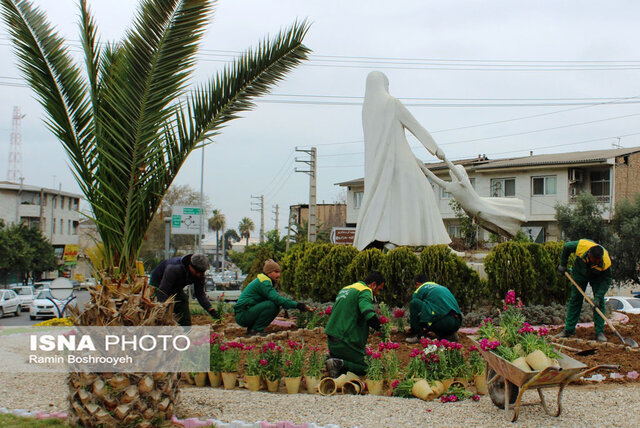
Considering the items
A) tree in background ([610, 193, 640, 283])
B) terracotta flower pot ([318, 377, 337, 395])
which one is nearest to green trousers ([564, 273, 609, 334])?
terracotta flower pot ([318, 377, 337, 395])

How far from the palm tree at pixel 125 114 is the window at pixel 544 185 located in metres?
34.7

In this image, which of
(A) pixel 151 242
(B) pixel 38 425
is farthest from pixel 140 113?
(A) pixel 151 242

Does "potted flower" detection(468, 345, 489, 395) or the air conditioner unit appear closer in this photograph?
"potted flower" detection(468, 345, 489, 395)

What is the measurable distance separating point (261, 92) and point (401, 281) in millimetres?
6487

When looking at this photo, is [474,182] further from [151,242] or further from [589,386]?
[589,386]

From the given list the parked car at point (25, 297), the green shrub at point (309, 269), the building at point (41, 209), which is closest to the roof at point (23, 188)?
the building at point (41, 209)

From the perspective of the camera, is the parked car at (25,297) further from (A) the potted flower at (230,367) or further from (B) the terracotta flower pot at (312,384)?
(B) the terracotta flower pot at (312,384)

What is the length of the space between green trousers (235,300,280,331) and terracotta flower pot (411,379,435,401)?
3.52 meters

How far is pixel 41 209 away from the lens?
5503cm

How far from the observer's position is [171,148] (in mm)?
5605

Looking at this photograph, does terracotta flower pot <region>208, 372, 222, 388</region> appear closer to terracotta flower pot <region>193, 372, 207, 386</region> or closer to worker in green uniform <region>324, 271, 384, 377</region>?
terracotta flower pot <region>193, 372, 207, 386</region>

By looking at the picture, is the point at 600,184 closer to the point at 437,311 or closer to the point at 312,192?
the point at 312,192

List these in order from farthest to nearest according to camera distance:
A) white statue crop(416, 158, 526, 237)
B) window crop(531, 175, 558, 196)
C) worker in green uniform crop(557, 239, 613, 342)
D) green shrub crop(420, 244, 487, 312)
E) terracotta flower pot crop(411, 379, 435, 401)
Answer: window crop(531, 175, 558, 196)
white statue crop(416, 158, 526, 237)
green shrub crop(420, 244, 487, 312)
worker in green uniform crop(557, 239, 613, 342)
terracotta flower pot crop(411, 379, 435, 401)

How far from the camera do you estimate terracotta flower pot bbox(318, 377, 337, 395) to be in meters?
6.51
